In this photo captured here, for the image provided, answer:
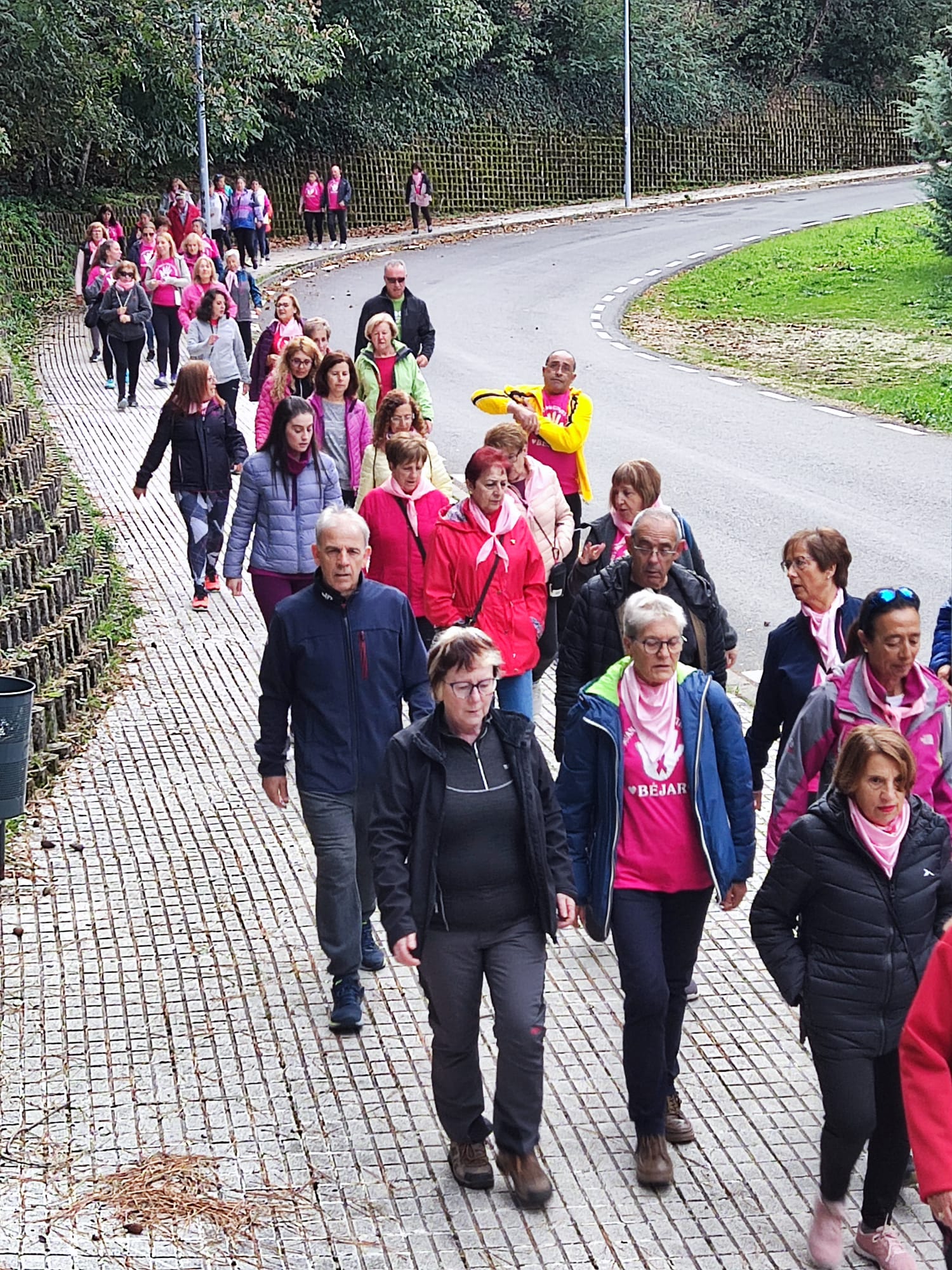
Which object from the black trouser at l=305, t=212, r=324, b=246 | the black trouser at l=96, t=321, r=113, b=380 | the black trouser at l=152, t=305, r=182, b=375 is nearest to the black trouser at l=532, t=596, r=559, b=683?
the black trouser at l=96, t=321, r=113, b=380

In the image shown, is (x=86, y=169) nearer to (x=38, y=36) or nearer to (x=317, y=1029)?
(x=38, y=36)

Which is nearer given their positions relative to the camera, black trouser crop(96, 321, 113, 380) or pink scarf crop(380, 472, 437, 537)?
pink scarf crop(380, 472, 437, 537)

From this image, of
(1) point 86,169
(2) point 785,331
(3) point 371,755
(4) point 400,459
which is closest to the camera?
(3) point 371,755

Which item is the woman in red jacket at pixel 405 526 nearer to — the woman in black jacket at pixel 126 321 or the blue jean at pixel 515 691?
the blue jean at pixel 515 691

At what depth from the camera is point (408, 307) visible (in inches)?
582

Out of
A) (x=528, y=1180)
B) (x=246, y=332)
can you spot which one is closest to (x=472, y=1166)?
(x=528, y=1180)

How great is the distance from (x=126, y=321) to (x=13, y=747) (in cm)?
1348

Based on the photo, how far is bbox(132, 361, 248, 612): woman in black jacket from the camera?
499 inches

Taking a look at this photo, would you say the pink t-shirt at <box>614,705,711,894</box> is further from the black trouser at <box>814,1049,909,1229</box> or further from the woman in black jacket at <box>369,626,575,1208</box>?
the black trouser at <box>814,1049,909,1229</box>

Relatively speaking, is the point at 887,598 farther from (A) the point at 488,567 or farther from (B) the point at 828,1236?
(A) the point at 488,567

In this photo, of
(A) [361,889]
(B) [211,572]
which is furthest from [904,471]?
(A) [361,889]

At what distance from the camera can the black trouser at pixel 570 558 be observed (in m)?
9.80

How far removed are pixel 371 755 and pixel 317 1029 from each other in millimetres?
1075

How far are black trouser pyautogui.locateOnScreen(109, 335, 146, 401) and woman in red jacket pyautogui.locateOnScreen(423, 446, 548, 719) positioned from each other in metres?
13.7
